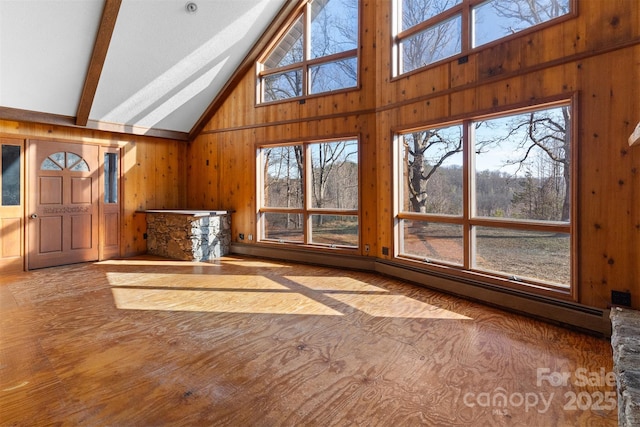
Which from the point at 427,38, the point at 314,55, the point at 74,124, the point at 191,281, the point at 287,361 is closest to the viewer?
the point at 287,361

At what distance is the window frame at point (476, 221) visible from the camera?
3.25 meters

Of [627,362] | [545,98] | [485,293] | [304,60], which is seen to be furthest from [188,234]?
[627,362]

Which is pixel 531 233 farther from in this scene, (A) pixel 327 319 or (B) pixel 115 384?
(B) pixel 115 384

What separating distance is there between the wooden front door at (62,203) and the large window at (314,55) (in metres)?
3.48

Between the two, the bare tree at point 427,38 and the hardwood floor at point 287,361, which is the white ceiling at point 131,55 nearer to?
the bare tree at point 427,38

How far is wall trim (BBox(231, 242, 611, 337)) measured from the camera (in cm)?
312

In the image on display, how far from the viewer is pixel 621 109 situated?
2973 mm

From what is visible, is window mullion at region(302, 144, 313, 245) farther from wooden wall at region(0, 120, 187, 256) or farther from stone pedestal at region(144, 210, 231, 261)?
wooden wall at region(0, 120, 187, 256)

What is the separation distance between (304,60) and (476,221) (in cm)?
408

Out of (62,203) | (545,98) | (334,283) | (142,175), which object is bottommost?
(334,283)

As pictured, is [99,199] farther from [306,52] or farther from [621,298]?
[621,298]

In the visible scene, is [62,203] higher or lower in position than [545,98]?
lower

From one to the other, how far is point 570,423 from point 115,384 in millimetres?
2759

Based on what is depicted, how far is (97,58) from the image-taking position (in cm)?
474
